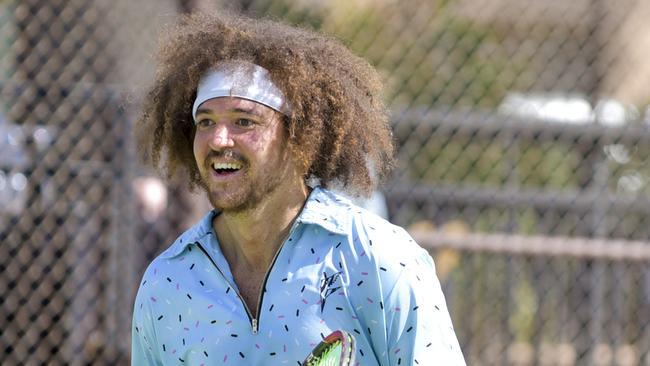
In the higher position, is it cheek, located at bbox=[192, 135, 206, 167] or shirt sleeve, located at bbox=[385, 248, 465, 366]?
cheek, located at bbox=[192, 135, 206, 167]

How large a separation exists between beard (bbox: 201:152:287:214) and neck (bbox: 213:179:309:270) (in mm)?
20

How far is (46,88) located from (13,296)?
3.16 feet

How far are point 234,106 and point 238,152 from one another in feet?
0.42

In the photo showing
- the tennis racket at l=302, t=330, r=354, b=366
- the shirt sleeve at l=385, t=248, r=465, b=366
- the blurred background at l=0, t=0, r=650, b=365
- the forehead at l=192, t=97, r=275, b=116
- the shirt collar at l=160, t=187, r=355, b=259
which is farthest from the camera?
the blurred background at l=0, t=0, r=650, b=365

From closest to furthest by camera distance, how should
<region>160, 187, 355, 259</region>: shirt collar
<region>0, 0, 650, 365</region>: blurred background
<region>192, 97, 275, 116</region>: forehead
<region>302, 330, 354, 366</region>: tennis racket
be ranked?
<region>302, 330, 354, 366</region>: tennis racket, <region>160, 187, 355, 259</region>: shirt collar, <region>192, 97, 275, 116</region>: forehead, <region>0, 0, 650, 365</region>: blurred background

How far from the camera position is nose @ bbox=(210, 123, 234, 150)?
A: 3127mm

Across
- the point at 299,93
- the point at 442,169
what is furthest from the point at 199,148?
the point at 442,169

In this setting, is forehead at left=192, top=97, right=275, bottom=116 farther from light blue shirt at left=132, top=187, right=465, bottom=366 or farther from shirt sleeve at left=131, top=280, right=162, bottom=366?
shirt sleeve at left=131, top=280, right=162, bottom=366

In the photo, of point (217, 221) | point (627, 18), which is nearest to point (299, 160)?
point (217, 221)

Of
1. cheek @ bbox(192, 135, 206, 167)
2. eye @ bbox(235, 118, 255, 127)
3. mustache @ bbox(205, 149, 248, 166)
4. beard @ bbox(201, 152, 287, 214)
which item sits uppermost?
eye @ bbox(235, 118, 255, 127)

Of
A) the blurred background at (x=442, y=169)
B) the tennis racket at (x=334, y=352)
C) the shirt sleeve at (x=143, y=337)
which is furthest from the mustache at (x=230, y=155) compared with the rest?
the blurred background at (x=442, y=169)

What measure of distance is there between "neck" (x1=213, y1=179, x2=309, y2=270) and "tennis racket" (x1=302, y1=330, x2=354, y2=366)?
0.53 metres

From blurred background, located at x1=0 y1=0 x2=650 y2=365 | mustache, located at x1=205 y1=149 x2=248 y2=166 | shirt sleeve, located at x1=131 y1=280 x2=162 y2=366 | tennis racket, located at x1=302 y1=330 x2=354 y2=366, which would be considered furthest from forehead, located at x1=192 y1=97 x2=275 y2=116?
blurred background, located at x1=0 y1=0 x2=650 y2=365

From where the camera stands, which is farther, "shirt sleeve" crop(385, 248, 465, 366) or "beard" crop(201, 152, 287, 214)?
"beard" crop(201, 152, 287, 214)
